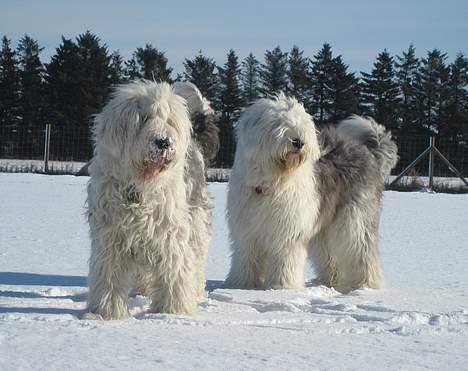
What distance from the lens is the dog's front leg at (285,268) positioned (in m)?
5.94

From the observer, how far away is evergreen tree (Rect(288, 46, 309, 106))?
3978cm

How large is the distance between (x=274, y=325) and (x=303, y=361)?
943 mm

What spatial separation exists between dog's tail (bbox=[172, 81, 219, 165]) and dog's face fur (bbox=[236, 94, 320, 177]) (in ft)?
1.08

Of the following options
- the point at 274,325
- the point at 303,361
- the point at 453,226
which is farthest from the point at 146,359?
the point at 453,226

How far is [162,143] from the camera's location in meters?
4.19

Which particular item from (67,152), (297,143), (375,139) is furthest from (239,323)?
(67,152)

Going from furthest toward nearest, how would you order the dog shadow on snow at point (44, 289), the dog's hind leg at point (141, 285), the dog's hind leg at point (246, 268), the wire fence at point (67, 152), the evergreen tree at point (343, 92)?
the evergreen tree at point (343, 92) → the wire fence at point (67, 152) → the dog's hind leg at point (246, 268) → the dog's hind leg at point (141, 285) → the dog shadow on snow at point (44, 289)

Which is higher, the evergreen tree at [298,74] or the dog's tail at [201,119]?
the evergreen tree at [298,74]

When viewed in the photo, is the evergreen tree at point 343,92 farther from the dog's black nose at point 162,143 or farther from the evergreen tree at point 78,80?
the dog's black nose at point 162,143

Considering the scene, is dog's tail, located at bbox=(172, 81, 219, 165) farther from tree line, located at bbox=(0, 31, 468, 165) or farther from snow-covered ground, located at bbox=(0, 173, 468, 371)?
tree line, located at bbox=(0, 31, 468, 165)

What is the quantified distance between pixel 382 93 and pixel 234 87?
8.02m

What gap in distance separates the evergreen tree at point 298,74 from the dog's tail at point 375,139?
3162cm

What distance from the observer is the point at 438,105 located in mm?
38906

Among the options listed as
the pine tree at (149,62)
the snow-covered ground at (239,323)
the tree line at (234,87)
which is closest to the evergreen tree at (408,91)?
the tree line at (234,87)
